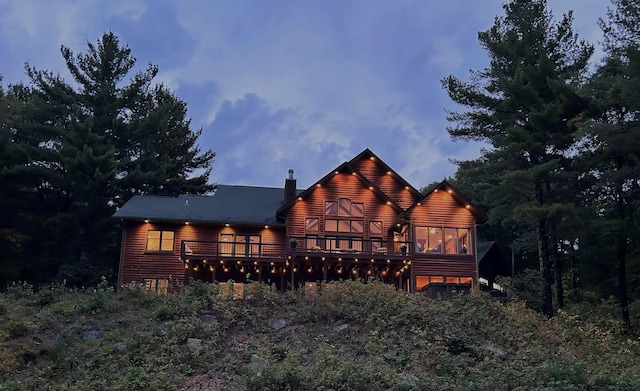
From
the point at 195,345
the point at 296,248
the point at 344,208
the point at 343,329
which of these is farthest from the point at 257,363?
the point at 344,208

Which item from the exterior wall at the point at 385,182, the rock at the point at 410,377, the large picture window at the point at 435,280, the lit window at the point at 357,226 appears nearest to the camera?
the rock at the point at 410,377

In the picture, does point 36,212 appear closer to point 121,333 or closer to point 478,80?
point 121,333

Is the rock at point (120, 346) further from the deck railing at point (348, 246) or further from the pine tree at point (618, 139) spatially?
the pine tree at point (618, 139)

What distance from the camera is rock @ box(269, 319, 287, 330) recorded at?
19.1 metres

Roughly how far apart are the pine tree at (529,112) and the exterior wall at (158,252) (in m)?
11.6

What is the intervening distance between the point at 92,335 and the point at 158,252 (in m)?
10.9

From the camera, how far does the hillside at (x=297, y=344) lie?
15.1 metres

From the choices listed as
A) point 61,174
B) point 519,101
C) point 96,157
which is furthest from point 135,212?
point 519,101

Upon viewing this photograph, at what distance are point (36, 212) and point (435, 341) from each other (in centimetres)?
2633

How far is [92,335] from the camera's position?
60.7 ft

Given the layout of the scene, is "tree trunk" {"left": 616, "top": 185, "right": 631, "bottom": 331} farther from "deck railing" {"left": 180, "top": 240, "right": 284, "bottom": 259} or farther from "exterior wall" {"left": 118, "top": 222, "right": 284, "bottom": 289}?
"exterior wall" {"left": 118, "top": 222, "right": 284, "bottom": 289}

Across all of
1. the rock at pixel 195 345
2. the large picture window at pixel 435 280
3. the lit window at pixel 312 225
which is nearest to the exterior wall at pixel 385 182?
the lit window at pixel 312 225

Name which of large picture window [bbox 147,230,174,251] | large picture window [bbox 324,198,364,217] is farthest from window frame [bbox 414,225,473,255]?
large picture window [bbox 147,230,174,251]

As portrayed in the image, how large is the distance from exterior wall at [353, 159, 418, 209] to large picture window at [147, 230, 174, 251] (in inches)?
394
